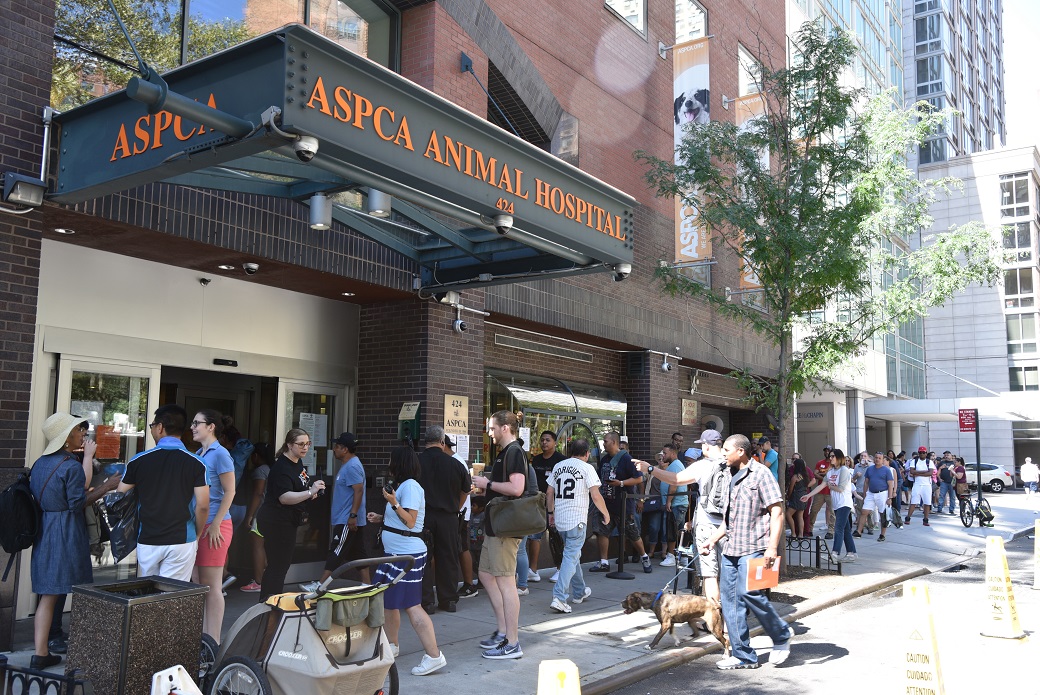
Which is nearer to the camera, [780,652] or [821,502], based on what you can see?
[780,652]

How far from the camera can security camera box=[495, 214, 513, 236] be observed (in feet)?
25.3

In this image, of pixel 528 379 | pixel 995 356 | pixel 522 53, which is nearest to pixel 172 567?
pixel 528 379

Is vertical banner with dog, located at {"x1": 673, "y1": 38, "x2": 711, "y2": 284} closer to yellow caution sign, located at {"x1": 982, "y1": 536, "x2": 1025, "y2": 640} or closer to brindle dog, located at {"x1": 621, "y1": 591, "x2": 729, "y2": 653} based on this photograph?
yellow caution sign, located at {"x1": 982, "y1": 536, "x2": 1025, "y2": 640}

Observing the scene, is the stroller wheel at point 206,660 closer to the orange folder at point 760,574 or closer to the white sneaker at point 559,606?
the orange folder at point 760,574

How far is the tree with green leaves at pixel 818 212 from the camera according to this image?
12.0 meters

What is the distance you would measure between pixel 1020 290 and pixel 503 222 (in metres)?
59.9

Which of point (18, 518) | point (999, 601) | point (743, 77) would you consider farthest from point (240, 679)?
point (743, 77)

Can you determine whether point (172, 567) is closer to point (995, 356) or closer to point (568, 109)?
point (568, 109)

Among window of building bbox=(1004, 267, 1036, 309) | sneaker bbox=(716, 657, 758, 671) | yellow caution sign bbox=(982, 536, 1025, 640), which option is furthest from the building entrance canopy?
window of building bbox=(1004, 267, 1036, 309)

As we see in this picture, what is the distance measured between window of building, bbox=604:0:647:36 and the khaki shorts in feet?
36.6

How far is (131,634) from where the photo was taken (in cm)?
470

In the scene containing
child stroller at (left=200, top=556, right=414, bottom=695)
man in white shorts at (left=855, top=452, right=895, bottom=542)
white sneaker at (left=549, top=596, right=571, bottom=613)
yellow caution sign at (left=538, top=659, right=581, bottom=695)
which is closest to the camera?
yellow caution sign at (left=538, top=659, right=581, bottom=695)

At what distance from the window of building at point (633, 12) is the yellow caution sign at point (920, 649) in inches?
483

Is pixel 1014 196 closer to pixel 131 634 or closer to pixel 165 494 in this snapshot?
pixel 165 494
